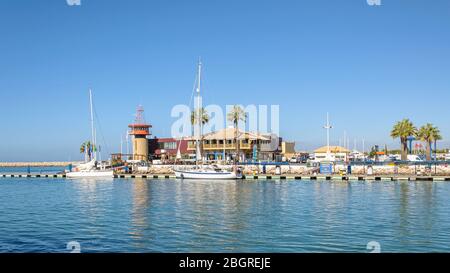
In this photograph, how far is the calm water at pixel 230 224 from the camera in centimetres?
1933

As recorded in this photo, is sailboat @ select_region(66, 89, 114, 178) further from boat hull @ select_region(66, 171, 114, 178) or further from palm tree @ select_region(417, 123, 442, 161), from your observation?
palm tree @ select_region(417, 123, 442, 161)

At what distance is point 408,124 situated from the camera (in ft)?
284

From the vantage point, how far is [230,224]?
24781 millimetres

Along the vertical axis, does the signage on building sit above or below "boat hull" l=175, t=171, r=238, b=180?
above

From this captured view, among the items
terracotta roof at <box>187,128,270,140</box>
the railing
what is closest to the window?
terracotta roof at <box>187,128,270,140</box>

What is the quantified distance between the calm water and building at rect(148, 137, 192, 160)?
7095 cm

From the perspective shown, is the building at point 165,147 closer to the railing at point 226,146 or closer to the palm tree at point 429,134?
the railing at point 226,146

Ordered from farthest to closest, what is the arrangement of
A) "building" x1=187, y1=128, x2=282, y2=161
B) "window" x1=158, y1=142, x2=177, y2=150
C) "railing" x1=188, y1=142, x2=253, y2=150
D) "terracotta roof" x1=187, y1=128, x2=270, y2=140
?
"window" x1=158, y1=142, x2=177, y2=150 < "terracotta roof" x1=187, y1=128, x2=270, y2=140 < "building" x1=187, y1=128, x2=282, y2=161 < "railing" x1=188, y1=142, x2=253, y2=150

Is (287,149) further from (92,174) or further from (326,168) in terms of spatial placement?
(92,174)

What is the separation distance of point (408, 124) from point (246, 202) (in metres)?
62.2

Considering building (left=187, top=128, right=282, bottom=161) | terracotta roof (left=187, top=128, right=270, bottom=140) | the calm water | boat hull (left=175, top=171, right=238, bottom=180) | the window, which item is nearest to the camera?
the calm water

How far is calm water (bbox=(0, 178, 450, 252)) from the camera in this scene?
19328 mm
